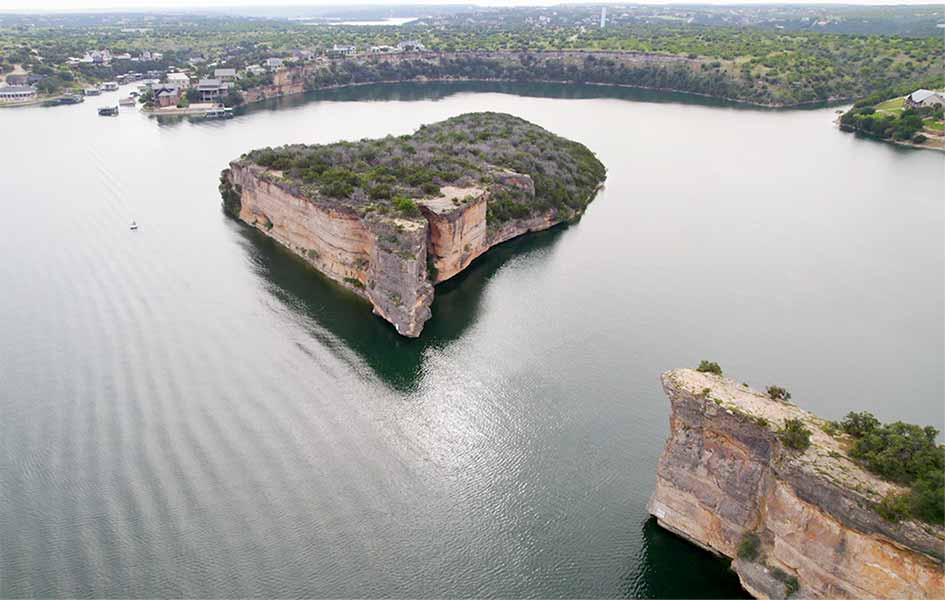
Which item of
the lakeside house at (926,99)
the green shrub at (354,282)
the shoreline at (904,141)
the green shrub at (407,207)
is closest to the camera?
the green shrub at (407,207)

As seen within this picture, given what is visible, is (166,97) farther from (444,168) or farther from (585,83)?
(585,83)

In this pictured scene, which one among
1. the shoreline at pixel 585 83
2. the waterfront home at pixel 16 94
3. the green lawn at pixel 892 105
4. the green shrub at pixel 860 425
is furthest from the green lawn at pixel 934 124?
the waterfront home at pixel 16 94

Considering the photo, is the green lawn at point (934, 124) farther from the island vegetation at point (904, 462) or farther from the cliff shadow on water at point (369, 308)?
the island vegetation at point (904, 462)

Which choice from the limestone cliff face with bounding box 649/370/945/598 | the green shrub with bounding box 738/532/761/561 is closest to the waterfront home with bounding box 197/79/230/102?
the limestone cliff face with bounding box 649/370/945/598

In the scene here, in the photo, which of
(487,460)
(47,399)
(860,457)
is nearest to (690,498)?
(860,457)

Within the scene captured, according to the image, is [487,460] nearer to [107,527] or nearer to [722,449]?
[722,449]

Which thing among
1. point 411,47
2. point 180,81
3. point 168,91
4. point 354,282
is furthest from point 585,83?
point 354,282

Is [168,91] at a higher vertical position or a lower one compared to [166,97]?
higher
